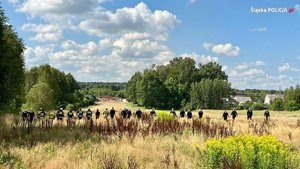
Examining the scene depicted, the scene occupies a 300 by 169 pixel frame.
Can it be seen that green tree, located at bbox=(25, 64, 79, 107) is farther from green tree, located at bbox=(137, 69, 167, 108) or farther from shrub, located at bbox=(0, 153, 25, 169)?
shrub, located at bbox=(0, 153, 25, 169)

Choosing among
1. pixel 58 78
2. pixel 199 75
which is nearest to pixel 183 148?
pixel 58 78

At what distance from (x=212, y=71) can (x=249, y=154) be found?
11074 centimetres

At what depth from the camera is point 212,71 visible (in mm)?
117875

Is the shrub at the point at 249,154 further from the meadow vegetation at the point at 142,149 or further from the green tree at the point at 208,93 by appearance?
the green tree at the point at 208,93

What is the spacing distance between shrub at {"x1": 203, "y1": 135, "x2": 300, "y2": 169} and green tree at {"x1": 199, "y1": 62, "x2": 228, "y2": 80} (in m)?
108

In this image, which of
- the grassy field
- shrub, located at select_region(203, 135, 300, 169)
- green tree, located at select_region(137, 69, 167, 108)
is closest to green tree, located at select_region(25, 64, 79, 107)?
green tree, located at select_region(137, 69, 167, 108)

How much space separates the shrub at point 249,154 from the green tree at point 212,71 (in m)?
108

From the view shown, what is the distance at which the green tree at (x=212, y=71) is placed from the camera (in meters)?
116

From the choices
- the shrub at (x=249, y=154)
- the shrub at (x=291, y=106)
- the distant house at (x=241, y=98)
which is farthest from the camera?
the distant house at (x=241, y=98)

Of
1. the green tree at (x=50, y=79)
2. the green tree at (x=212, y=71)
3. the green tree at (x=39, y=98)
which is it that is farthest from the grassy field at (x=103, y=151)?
the green tree at (x=212, y=71)

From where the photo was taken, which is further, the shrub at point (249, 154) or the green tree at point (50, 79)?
the green tree at point (50, 79)

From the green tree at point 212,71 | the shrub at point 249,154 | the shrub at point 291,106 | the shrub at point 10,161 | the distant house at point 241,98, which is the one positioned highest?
the green tree at point 212,71

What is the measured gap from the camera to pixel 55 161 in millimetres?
9859

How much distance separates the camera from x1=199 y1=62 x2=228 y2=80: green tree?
11600cm
